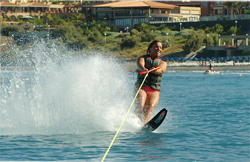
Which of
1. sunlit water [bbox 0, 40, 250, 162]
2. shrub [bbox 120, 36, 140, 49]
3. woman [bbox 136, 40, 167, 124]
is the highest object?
woman [bbox 136, 40, 167, 124]

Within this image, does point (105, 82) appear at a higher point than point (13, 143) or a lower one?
higher

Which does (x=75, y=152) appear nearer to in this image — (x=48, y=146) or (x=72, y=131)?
(x=48, y=146)

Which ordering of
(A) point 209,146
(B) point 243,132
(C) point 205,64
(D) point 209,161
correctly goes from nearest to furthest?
(D) point 209,161
(A) point 209,146
(B) point 243,132
(C) point 205,64

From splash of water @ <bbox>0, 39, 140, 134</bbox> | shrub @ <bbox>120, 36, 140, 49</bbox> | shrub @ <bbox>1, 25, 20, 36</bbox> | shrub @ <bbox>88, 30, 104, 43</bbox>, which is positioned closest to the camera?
splash of water @ <bbox>0, 39, 140, 134</bbox>

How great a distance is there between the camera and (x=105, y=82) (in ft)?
42.6

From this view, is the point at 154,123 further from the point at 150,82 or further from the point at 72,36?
the point at 72,36

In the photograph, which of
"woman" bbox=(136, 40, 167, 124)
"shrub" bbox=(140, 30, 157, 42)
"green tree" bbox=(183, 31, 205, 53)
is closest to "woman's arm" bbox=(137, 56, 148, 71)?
"woman" bbox=(136, 40, 167, 124)

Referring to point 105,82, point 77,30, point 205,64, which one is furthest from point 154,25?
point 105,82

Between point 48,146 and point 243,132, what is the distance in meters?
6.13

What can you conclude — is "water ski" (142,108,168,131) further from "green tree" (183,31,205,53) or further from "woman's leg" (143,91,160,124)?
"green tree" (183,31,205,53)

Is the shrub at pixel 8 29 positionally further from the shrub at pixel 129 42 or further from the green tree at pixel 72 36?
the shrub at pixel 129 42

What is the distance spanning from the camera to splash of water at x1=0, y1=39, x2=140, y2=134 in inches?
467

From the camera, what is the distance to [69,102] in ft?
41.1

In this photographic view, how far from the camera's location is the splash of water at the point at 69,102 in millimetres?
11853
